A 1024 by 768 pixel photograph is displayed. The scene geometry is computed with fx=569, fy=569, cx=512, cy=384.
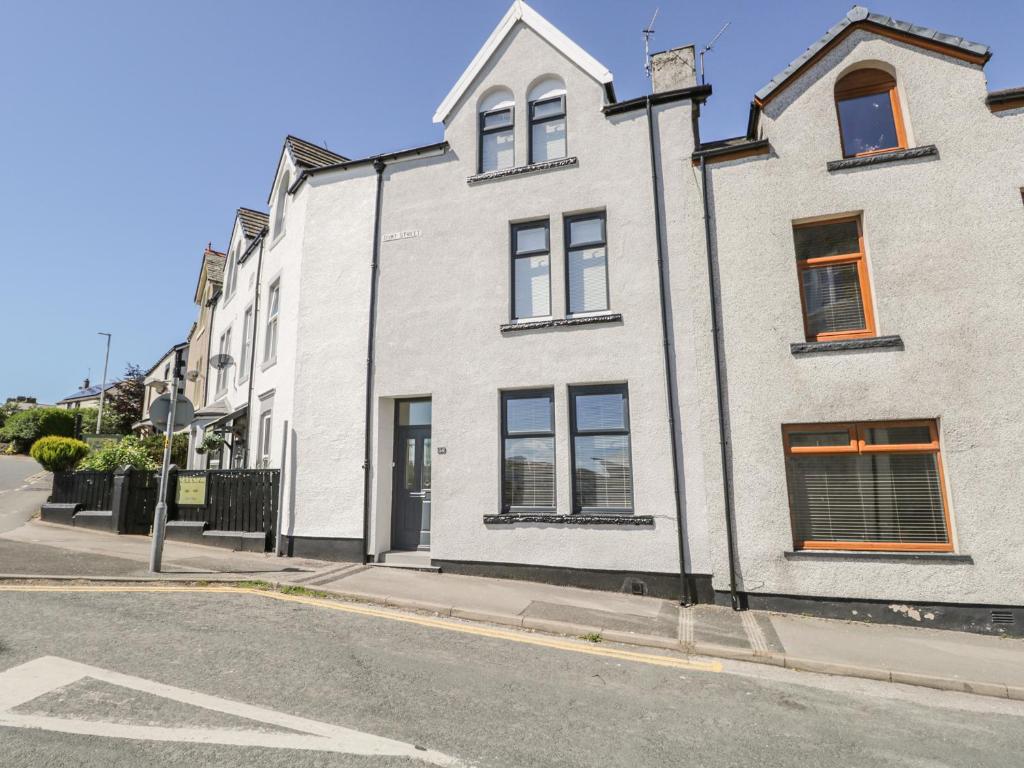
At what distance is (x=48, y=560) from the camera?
9.49 m

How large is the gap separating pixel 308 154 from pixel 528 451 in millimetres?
10160

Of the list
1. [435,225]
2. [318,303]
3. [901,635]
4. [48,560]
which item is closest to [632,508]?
[901,635]

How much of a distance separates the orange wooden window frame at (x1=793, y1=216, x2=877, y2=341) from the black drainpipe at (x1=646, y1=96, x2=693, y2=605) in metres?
2.03

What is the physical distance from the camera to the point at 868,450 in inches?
320

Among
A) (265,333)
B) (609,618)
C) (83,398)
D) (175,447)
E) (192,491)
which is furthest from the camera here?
(83,398)

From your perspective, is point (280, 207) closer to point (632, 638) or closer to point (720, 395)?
point (720, 395)

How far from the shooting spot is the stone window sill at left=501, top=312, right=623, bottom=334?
9.62m

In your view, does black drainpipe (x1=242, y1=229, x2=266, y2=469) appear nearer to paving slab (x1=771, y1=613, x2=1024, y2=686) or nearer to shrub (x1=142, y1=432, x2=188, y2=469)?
shrub (x1=142, y1=432, x2=188, y2=469)

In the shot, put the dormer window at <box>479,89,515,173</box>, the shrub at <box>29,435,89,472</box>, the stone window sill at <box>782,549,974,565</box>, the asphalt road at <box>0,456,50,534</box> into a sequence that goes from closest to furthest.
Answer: the stone window sill at <box>782,549,974,565</box> → the dormer window at <box>479,89,515,173</box> → the asphalt road at <box>0,456,50,534</box> → the shrub at <box>29,435,89,472</box>

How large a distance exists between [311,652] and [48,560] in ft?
23.1

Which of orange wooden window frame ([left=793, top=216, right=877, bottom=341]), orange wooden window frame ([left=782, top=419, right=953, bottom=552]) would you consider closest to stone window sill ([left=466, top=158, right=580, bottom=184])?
orange wooden window frame ([left=793, top=216, right=877, bottom=341])

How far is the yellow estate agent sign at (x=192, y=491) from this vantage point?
12.7 meters

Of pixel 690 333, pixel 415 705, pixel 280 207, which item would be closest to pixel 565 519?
pixel 690 333

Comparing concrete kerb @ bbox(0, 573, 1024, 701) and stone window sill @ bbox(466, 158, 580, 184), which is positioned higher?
stone window sill @ bbox(466, 158, 580, 184)
